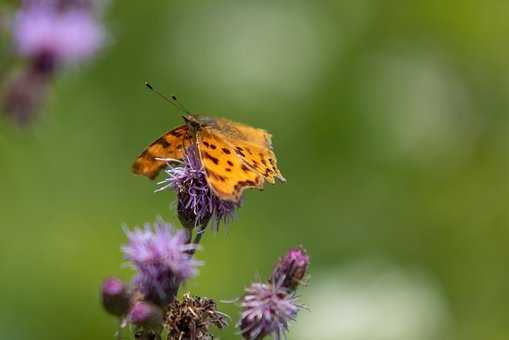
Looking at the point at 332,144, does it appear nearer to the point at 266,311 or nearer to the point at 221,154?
the point at 221,154

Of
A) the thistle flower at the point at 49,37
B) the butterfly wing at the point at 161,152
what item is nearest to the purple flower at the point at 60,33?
the thistle flower at the point at 49,37

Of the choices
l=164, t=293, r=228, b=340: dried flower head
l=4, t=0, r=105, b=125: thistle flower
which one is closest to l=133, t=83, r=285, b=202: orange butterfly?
l=164, t=293, r=228, b=340: dried flower head

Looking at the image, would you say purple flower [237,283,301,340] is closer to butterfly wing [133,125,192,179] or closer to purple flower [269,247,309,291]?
purple flower [269,247,309,291]

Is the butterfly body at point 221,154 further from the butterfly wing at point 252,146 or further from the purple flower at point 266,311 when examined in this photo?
the purple flower at point 266,311

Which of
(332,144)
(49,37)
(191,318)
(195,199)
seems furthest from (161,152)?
(332,144)

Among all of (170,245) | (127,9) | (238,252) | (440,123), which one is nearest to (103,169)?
(238,252)

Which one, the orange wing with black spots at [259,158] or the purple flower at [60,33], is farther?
the purple flower at [60,33]
